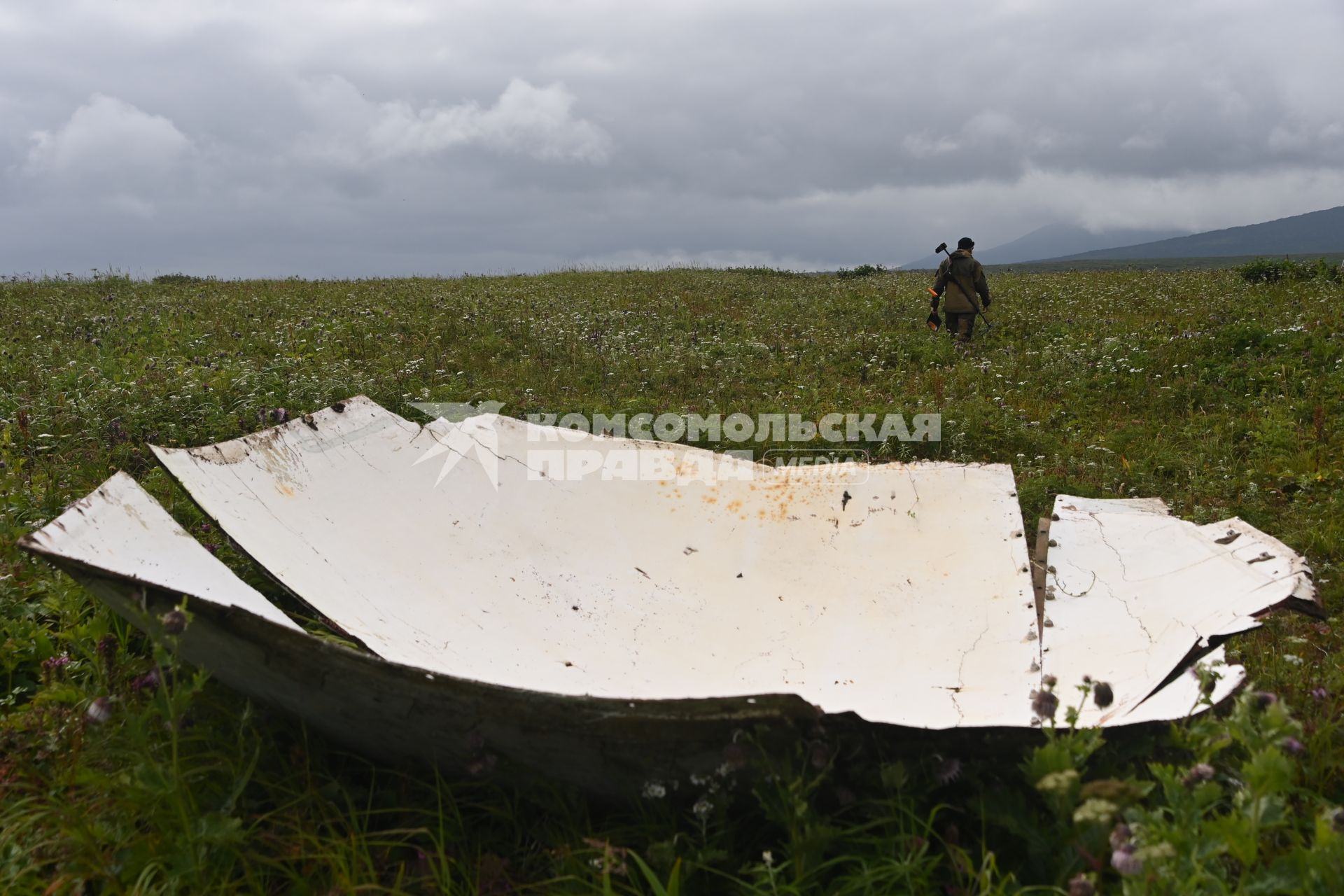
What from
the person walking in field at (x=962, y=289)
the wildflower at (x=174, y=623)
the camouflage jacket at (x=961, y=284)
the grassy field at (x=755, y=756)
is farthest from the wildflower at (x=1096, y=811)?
the camouflage jacket at (x=961, y=284)

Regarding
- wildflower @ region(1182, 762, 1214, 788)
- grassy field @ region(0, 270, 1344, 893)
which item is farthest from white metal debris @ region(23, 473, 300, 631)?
wildflower @ region(1182, 762, 1214, 788)

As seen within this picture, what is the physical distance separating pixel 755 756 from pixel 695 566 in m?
1.60

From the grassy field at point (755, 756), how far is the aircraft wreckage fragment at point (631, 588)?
202 mm

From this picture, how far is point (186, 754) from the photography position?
2.44 meters

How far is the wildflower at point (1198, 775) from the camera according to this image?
1708mm

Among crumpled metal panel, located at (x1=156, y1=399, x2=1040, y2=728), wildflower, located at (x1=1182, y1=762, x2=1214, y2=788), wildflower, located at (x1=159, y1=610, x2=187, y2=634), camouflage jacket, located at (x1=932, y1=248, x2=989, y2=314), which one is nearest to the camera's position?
wildflower, located at (x1=1182, y1=762, x2=1214, y2=788)

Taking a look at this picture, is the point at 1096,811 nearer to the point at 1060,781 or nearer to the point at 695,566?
→ the point at 1060,781

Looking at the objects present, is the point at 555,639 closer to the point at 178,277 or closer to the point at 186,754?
the point at 186,754

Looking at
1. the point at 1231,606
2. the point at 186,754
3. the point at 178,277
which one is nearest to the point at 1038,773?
the point at 1231,606

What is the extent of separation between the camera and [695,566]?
3521 mm

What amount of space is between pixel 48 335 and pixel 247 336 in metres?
1.94

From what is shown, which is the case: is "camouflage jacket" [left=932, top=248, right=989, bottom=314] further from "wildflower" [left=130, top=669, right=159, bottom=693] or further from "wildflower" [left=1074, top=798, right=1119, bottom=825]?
"wildflower" [left=130, top=669, right=159, bottom=693]

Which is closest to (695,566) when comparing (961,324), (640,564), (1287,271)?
(640,564)

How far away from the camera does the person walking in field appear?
983 cm
